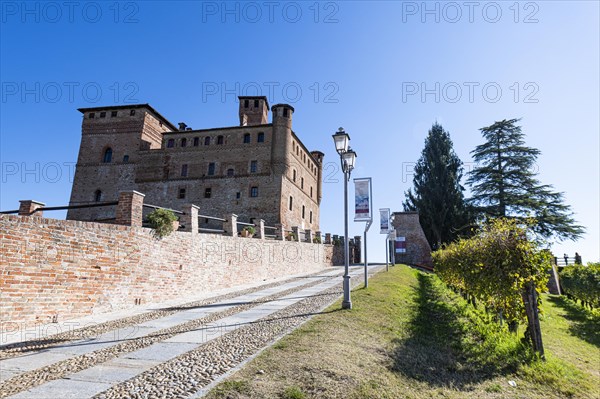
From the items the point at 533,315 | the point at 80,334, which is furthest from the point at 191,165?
the point at 533,315

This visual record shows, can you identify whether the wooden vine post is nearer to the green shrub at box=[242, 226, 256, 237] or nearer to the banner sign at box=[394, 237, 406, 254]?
the green shrub at box=[242, 226, 256, 237]

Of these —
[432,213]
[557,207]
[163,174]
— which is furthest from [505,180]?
[163,174]

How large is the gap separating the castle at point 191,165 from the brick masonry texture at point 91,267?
21829 mm

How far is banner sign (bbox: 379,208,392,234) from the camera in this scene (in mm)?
21212

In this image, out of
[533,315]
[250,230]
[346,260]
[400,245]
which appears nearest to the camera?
[533,315]

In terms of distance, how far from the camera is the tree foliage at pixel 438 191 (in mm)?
36438

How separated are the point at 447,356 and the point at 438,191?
3464cm

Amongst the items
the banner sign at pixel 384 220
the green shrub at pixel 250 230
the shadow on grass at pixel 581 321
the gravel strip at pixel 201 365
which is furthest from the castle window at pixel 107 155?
the shadow on grass at pixel 581 321

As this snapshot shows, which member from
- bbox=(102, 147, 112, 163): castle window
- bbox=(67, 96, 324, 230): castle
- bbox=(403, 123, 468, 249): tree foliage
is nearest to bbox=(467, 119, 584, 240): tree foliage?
bbox=(403, 123, 468, 249): tree foliage

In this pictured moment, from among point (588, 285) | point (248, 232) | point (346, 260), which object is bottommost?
point (588, 285)

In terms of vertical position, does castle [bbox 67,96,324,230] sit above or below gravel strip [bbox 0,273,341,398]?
above

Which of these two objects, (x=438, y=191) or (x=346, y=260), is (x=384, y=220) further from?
(x=438, y=191)

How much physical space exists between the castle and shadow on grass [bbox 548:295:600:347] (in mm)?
23689

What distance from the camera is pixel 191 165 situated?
38344 millimetres
